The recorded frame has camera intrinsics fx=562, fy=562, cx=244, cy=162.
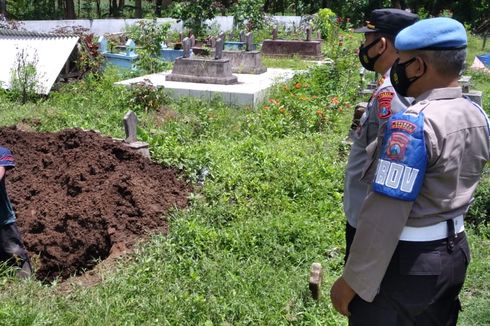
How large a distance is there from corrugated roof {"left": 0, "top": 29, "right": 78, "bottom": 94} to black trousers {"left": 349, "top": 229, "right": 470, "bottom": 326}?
27.1 feet

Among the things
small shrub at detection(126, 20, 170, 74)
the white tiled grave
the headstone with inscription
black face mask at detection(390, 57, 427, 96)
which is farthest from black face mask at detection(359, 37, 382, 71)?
small shrub at detection(126, 20, 170, 74)

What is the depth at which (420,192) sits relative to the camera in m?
1.87

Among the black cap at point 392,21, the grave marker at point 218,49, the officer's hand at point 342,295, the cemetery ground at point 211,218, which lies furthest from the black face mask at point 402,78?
the grave marker at point 218,49

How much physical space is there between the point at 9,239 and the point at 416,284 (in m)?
2.90

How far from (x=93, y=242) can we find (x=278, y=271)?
1.49 metres

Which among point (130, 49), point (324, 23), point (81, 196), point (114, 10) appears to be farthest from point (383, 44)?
point (114, 10)

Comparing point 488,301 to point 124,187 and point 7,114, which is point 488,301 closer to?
point 124,187

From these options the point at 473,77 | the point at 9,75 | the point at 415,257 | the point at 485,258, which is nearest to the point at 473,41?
Answer: the point at 473,77

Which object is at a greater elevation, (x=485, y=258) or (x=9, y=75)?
(x=9, y=75)

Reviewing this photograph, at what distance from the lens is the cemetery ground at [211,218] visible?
3.37 m

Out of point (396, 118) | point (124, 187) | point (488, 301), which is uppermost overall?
point (396, 118)

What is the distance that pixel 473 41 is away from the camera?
26578 millimetres

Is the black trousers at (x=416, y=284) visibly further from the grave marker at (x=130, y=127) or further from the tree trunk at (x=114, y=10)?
the tree trunk at (x=114, y=10)

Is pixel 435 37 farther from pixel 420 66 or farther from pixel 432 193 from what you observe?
pixel 432 193
